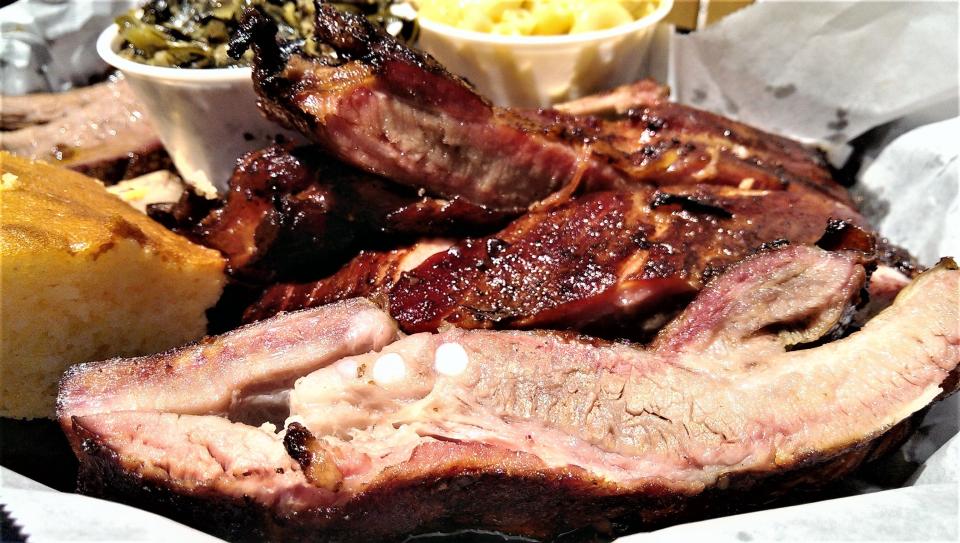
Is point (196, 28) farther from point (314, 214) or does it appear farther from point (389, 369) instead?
point (389, 369)

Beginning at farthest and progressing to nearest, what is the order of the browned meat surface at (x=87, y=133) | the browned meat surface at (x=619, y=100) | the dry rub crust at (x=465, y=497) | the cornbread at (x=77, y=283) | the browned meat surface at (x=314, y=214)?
the browned meat surface at (x=87, y=133), the browned meat surface at (x=619, y=100), the browned meat surface at (x=314, y=214), the cornbread at (x=77, y=283), the dry rub crust at (x=465, y=497)

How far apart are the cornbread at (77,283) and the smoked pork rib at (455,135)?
0.59 metres

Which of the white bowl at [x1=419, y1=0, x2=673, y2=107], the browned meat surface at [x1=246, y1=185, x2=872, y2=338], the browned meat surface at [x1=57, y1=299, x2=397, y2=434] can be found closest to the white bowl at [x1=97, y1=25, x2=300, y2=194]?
the browned meat surface at [x1=246, y1=185, x2=872, y2=338]

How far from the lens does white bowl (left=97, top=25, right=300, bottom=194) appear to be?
2.51 m

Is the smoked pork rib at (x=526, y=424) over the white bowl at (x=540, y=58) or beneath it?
beneath

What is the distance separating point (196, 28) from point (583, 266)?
1.85 metres

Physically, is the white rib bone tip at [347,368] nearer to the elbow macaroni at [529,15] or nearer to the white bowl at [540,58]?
the white bowl at [540,58]

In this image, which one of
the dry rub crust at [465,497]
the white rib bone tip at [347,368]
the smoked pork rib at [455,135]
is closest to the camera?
the dry rub crust at [465,497]

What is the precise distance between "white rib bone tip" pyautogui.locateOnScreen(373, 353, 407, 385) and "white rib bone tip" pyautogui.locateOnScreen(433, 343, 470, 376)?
0.09 m

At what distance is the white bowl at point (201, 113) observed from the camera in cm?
251

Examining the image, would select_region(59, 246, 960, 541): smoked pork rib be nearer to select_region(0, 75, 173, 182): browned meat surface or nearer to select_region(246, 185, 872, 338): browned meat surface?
select_region(246, 185, 872, 338): browned meat surface

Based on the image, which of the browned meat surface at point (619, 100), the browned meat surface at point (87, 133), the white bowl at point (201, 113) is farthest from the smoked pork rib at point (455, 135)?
the browned meat surface at point (87, 133)

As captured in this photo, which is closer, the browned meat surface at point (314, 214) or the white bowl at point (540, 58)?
the browned meat surface at point (314, 214)

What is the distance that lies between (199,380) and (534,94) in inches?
77.8
